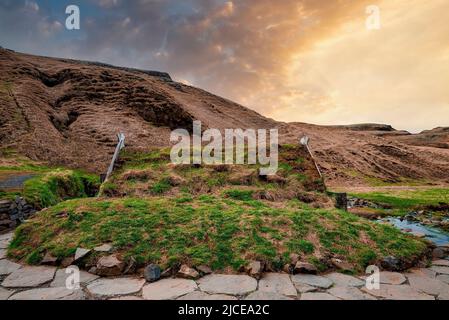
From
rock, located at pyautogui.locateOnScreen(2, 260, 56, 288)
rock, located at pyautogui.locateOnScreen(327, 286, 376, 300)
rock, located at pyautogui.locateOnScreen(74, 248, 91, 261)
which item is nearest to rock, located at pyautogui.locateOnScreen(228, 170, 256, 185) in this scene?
rock, located at pyautogui.locateOnScreen(74, 248, 91, 261)

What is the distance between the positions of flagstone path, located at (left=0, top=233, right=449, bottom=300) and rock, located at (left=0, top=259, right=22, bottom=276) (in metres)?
0.05

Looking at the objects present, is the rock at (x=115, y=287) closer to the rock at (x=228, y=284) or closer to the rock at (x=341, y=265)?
the rock at (x=228, y=284)

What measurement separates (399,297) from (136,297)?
3350 mm

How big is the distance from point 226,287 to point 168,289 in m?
0.77

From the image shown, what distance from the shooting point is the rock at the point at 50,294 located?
11.8 feet

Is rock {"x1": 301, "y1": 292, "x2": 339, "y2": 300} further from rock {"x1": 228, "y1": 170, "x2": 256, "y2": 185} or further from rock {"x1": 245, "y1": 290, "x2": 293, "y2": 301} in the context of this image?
rock {"x1": 228, "y1": 170, "x2": 256, "y2": 185}

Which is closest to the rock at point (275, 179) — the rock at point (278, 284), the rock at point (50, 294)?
the rock at point (278, 284)

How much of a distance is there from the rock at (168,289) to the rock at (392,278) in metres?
2.79

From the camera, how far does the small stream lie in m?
7.88

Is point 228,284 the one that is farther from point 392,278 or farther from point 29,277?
point 29,277

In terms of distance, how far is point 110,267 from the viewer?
4285mm

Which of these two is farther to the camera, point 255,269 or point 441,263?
point 441,263

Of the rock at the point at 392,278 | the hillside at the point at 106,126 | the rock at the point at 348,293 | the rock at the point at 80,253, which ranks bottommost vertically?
the rock at the point at 392,278

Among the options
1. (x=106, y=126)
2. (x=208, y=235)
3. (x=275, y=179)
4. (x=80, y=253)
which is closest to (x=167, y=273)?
(x=208, y=235)
